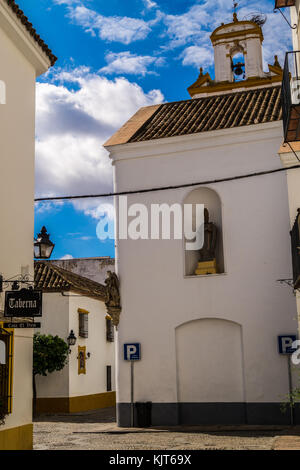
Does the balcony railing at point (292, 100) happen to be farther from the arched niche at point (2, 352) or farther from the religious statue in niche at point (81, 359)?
the religious statue in niche at point (81, 359)

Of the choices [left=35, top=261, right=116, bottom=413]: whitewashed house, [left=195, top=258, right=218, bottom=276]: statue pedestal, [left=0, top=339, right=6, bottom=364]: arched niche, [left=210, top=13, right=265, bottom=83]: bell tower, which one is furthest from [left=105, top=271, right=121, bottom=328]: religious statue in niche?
[left=210, top=13, right=265, bottom=83]: bell tower

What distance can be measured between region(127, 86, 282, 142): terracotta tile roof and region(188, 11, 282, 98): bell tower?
7091 mm

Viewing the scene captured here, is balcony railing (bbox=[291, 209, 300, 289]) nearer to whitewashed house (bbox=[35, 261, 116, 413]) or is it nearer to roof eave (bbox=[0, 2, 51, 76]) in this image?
roof eave (bbox=[0, 2, 51, 76])

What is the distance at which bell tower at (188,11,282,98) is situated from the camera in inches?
1088

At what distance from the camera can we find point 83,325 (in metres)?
26.2

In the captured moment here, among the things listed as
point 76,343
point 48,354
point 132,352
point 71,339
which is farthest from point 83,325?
point 132,352

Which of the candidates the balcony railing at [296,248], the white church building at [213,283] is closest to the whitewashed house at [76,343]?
the white church building at [213,283]

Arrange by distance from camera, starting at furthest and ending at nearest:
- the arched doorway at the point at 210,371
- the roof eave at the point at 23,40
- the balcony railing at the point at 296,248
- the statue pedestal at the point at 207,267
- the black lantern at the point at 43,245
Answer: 1. the statue pedestal at the point at 207,267
2. the arched doorway at the point at 210,371
3. the balcony railing at the point at 296,248
4. the black lantern at the point at 43,245
5. the roof eave at the point at 23,40

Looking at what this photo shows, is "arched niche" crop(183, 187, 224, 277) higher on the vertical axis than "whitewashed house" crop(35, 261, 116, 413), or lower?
higher

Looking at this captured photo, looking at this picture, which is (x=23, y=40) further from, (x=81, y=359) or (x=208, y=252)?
(x=81, y=359)

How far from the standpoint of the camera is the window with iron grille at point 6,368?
35.1 ft

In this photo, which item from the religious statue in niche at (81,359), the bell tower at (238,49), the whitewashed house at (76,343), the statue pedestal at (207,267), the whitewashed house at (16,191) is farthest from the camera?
the bell tower at (238,49)

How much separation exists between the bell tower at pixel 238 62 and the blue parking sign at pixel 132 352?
14600 mm
